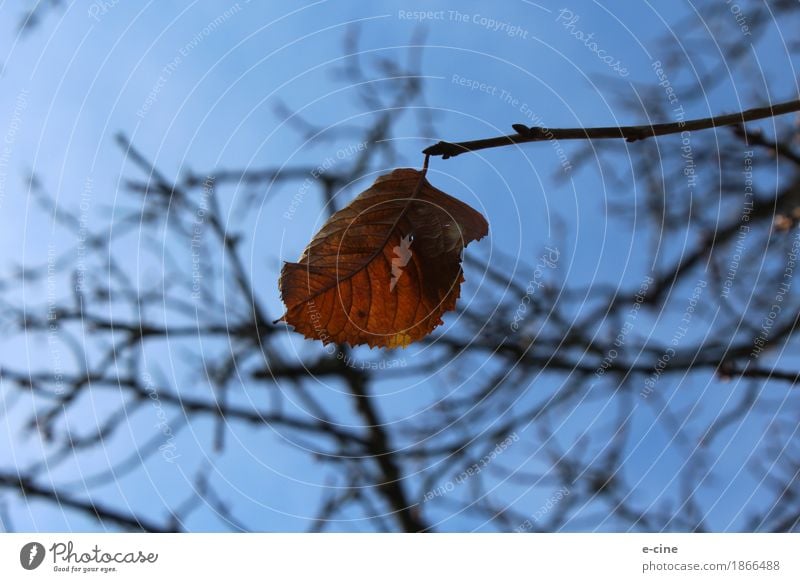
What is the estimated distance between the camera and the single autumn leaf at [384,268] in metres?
0.97

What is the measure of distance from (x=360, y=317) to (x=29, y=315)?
1009mm

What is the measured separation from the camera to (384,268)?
3.28 feet

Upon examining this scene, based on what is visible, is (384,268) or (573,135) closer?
(573,135)

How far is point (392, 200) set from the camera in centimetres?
101

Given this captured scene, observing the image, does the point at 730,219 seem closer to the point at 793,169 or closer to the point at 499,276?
the point at 793,169

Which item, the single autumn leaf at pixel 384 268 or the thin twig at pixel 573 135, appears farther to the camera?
the single autumn leaf at pixel 384 268

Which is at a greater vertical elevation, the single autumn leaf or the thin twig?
the thin twig

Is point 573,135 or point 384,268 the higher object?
point 573,135

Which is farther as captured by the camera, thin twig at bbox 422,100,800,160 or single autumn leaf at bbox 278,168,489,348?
single autumn leaf at bbox 278,168,489,348

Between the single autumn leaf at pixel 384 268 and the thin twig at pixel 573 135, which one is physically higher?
the thin twig at pixel 573 135

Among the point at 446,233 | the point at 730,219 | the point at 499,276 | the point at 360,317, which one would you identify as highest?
the point at 730,219

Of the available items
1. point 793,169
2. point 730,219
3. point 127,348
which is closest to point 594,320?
point 730,219

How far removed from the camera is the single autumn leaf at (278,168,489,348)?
970 mm
